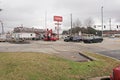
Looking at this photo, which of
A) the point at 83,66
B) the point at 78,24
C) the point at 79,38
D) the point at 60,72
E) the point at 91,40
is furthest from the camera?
the point at 78,24

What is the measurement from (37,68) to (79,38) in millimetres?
47276

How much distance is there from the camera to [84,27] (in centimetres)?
12369

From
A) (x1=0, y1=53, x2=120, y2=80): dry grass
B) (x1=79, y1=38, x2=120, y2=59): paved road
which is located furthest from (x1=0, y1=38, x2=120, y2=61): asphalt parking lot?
(x1=0, y1=53, x2=120, y2=80): dry grass

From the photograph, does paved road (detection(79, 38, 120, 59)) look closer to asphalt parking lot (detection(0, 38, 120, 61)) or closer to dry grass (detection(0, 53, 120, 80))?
asphalt parking lot (detection(0, 38, 120, 61))

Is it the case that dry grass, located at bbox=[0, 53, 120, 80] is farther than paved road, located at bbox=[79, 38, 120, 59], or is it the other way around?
paved road, located at bbox=[79, 38, 120, 59]

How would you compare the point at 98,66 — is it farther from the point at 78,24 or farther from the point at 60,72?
the point at 78,24

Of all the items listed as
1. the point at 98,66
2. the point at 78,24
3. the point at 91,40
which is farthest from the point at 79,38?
the point at 78,24

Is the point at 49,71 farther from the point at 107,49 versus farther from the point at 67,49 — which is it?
the point at 107,49

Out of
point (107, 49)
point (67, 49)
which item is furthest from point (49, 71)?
point (107, 49)

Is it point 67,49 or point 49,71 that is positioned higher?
point 49,71

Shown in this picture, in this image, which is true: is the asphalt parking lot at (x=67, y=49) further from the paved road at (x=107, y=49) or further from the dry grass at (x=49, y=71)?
the dry grass at (x=49, y=71)

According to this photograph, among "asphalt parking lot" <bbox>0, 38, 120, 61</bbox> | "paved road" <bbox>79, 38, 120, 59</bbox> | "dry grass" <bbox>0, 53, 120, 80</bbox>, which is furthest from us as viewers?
"paved road" <bbox>79, 38, 120, 59</bbox>

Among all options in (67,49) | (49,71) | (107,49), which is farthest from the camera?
(107,49)

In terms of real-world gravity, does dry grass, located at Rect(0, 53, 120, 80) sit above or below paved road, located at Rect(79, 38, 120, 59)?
above
